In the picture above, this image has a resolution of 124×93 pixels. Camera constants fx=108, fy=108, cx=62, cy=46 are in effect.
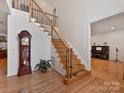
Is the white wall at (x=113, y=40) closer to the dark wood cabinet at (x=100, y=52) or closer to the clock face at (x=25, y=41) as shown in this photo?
the dark wood cabinet at (x=100, y=52)

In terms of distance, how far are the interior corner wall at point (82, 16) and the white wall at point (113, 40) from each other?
15.4ft

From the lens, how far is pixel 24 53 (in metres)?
4.80

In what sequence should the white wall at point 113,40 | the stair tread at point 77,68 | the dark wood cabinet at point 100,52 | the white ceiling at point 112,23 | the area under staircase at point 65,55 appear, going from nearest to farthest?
the area under staircase at point 65,55
the stair tread at point 77,68
the white ceiling at point 112,23
the white wall at point 113,40
the dark wood cabinet at point 100,52

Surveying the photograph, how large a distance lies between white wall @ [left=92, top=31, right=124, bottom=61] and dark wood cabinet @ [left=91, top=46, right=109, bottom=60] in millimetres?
387

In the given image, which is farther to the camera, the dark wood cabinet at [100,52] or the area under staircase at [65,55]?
the dark wood cabinet at [100,52]

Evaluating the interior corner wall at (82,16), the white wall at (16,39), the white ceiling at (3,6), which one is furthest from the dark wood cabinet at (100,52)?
the white ceiling at (3,6)

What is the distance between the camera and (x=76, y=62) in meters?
5.14

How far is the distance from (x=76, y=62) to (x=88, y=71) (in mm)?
675

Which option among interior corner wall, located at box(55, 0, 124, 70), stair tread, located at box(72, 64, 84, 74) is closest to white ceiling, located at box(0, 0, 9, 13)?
interior corner wall, located at box(55, 0, 124, 70)

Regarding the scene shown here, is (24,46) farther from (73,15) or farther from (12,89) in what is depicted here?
(73,15)

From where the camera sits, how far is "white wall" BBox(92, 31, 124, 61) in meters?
8.53

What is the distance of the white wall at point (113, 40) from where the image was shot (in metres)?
8.53

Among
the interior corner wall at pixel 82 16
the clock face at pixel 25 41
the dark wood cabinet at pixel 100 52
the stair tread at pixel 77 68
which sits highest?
the interior corner wall at pixel 82 16

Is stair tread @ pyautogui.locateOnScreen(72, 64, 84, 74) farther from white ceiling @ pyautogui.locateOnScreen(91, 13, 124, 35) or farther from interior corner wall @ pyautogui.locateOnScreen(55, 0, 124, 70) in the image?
white ceiling @ pyautogui.locateOnScreen(91, 13, 124, 35)
